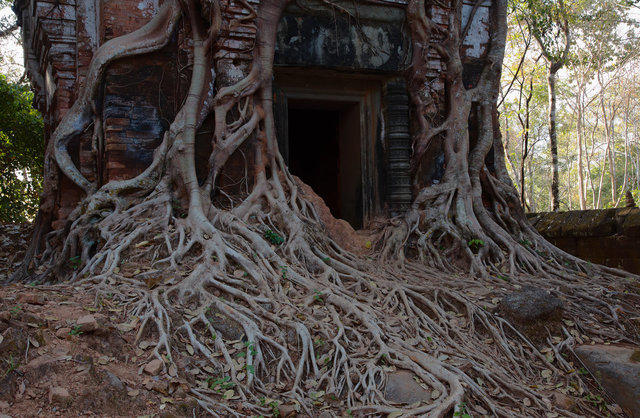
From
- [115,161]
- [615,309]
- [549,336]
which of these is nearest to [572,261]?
[615,309]

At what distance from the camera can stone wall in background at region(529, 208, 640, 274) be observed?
5.46m

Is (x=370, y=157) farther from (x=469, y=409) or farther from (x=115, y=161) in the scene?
(x=469, y=409)

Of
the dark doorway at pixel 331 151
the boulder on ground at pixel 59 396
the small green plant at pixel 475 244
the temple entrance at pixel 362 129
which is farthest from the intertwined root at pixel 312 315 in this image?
the dark doorway at pixel 331 151

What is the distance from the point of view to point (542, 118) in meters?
22.0

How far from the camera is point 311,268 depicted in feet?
13.5

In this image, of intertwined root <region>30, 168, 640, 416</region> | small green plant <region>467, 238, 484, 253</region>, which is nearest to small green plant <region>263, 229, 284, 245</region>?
intertwined root <region>30, 168, 640, 416</region>

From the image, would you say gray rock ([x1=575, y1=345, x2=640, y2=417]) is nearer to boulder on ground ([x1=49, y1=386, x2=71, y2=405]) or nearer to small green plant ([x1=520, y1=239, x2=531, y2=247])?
small green plant ([x1=520, y1=239, x2=531, y2=247])

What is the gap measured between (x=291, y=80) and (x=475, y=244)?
2.57 meters

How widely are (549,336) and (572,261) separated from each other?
168cm

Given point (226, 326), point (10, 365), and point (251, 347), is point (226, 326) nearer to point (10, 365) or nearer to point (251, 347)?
point (251, 347)

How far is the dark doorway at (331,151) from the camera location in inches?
243

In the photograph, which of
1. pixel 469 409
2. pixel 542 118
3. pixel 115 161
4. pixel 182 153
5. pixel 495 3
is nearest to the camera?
pixel 469 409

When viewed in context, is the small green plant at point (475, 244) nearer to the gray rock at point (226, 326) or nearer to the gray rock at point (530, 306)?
the gray rock at point (530, 306)

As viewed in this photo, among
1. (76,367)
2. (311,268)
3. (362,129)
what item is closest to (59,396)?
(76,367)
